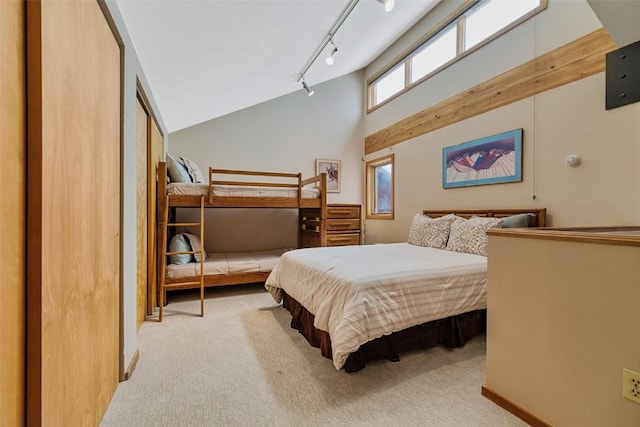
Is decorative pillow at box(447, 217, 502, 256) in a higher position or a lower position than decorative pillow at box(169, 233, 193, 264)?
higher

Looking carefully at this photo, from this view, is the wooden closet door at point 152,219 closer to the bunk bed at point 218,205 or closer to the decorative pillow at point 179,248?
the bunk bed at point 218,205

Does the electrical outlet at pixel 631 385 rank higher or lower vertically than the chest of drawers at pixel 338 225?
lower

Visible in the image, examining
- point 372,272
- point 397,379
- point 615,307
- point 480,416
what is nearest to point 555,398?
point 480,416

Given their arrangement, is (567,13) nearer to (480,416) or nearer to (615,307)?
(615,307)

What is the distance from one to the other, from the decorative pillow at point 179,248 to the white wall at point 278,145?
3.18 feet

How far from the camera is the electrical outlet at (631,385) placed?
1.00m

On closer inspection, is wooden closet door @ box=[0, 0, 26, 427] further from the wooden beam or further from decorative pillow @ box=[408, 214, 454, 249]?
the wooden beam

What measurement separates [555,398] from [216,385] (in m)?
1.69

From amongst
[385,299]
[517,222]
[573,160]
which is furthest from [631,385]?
[573,160]

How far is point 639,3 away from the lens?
1497mm

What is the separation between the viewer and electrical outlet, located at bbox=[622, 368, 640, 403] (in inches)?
39.5

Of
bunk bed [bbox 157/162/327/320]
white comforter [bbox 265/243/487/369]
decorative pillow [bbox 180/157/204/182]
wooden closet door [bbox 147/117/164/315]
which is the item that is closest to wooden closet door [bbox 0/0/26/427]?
white comforter [bbox 265/243/487/369]

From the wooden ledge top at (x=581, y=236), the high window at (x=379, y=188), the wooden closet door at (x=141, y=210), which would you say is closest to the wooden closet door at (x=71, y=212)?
the wooden closet door at (x=141, y=210)

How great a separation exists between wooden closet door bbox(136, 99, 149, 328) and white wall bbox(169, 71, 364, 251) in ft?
5.47
